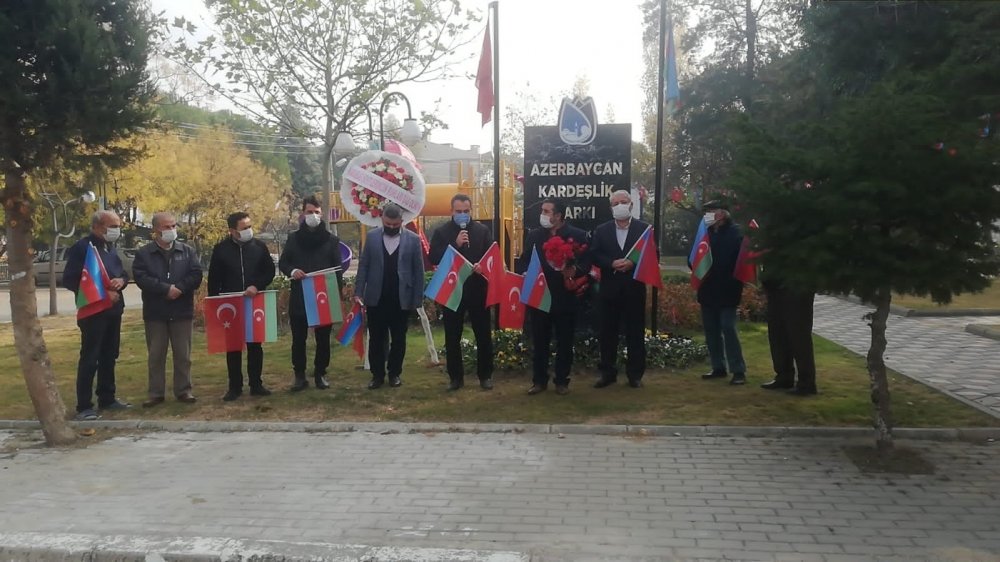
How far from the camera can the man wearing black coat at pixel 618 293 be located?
7.69 meters

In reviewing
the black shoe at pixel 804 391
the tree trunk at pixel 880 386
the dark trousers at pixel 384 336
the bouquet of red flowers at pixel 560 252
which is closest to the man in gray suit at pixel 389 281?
the dark trousers at pixel 384 336

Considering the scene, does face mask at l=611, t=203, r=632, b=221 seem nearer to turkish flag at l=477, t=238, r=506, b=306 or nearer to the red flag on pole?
turkish flag at l=477, t=238, r=506, b=306

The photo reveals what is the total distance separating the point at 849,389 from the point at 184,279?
7.08m

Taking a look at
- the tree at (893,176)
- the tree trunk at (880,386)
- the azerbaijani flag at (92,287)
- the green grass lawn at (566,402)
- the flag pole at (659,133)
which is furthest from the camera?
the flag pole at (659,133)

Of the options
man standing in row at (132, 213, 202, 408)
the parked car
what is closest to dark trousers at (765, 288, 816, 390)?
man standing in row at (132, 213, 202, 408)

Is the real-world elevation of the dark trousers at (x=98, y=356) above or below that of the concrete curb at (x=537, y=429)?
above

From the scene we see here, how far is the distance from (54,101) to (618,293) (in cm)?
543

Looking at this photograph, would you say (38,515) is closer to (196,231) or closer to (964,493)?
(964,493)

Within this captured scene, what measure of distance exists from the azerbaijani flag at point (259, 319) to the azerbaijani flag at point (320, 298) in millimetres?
373

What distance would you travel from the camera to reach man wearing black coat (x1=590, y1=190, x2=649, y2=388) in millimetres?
7688

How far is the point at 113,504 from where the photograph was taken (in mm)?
5000

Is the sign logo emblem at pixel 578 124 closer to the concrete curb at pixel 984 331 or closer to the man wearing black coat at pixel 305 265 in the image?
the man wearing black coat at pixel 305 265

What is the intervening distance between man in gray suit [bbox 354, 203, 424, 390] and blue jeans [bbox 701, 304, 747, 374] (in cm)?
326

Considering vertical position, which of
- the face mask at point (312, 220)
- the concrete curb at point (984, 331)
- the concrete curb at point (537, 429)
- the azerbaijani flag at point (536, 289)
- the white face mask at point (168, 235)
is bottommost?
the concrete curb at point (537, 429)
